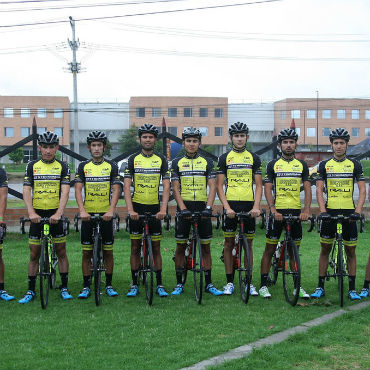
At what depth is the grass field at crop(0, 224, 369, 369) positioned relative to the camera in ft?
15.7

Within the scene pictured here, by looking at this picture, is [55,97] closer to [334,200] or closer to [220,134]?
[220,134]

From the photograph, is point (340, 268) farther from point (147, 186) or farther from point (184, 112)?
point (184, 112)

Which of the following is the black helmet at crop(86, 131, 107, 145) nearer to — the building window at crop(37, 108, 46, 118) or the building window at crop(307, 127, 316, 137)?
the building window at crop(37, 108, 46, 118)

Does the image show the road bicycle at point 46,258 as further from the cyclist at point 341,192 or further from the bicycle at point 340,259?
the bicycle at point 340,259

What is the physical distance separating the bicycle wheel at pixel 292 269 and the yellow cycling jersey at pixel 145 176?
198 centimetres

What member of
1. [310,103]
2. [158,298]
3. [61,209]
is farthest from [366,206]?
[310,103]

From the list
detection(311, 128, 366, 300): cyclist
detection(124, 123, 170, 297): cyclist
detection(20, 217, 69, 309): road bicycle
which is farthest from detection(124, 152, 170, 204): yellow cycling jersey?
detection(311, 128, 366, 300): cyclist

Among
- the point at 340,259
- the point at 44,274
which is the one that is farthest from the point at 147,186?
the point at 340,259

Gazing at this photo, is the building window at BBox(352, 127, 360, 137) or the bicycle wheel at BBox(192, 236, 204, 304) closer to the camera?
the bicycle wheel at BBox(192, 236, 204, 304)

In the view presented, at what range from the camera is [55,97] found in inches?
2534

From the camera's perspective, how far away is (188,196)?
736 cm

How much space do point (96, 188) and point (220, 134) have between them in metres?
60.8

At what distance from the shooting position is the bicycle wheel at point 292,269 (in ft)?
21.9

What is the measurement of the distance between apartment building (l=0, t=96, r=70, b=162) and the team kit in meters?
58.1
